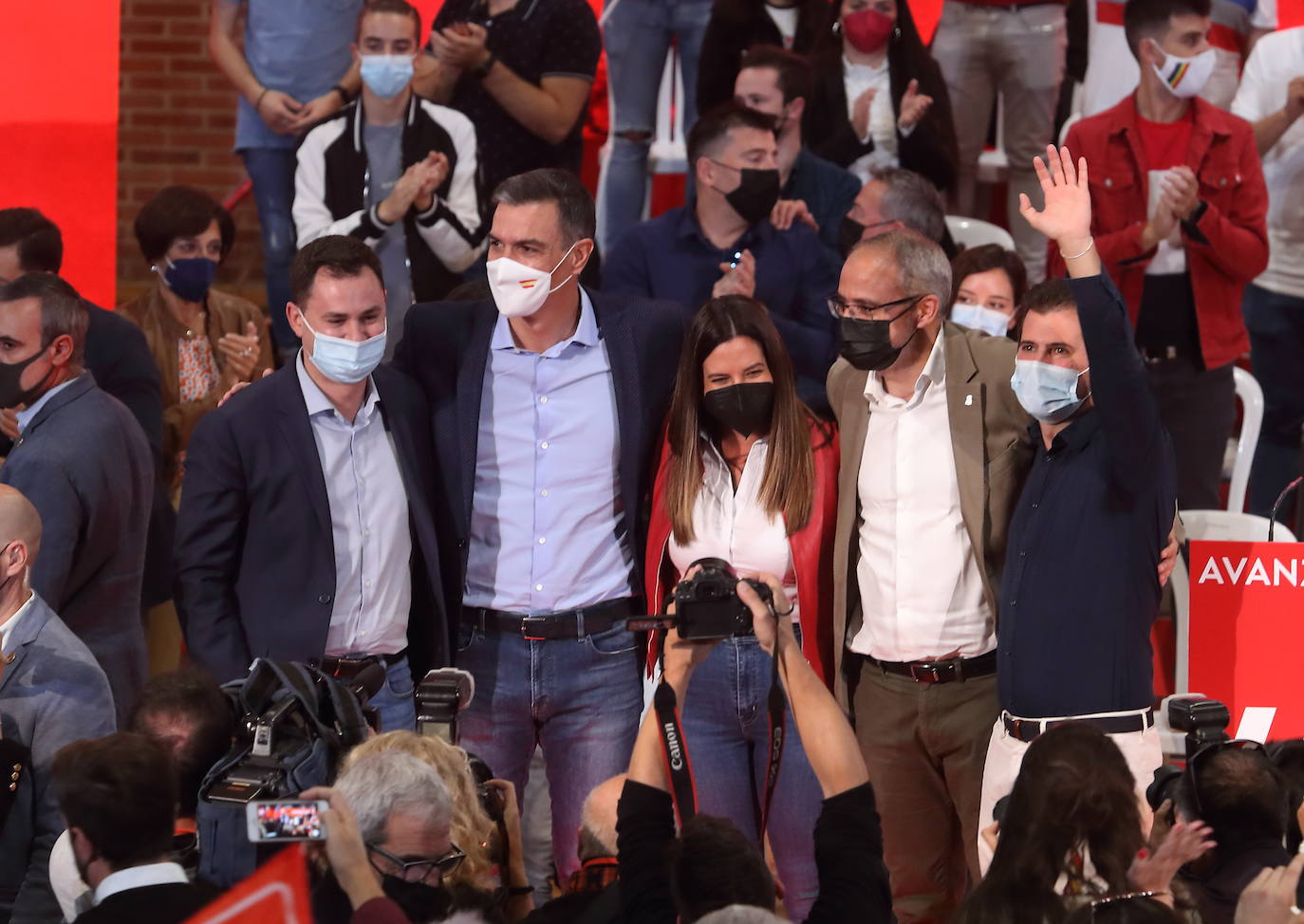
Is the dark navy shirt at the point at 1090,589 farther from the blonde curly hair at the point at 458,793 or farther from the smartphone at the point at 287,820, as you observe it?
the smartphone at the point at 287,820

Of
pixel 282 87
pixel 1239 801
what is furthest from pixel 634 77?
pixel 1239 801

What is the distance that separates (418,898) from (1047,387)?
1688 mm

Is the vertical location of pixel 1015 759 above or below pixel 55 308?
below

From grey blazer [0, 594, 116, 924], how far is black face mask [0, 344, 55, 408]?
0.83m

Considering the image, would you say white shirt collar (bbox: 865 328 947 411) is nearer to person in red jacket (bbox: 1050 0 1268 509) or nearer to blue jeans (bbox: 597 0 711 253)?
person in red jacket (bbox: 1050 0 1268 509)

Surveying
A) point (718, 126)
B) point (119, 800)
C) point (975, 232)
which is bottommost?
point (119, 800)

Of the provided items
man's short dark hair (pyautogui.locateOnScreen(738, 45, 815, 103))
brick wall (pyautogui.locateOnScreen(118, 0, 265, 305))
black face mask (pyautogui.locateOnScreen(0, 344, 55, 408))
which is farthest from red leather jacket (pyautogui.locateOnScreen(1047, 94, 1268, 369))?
brick wall (pyautogui.locateOnScreen(118, 0, 265, 305))

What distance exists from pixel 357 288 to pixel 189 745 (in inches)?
43.6

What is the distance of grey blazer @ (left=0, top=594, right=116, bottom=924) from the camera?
11.7 ft

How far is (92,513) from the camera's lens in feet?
14.1

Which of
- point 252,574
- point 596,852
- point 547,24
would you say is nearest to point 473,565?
point 252,574

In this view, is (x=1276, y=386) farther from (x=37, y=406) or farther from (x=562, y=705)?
(x=37, y=406)

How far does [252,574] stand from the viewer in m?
4.00

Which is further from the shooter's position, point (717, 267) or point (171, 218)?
point (171, 218)
